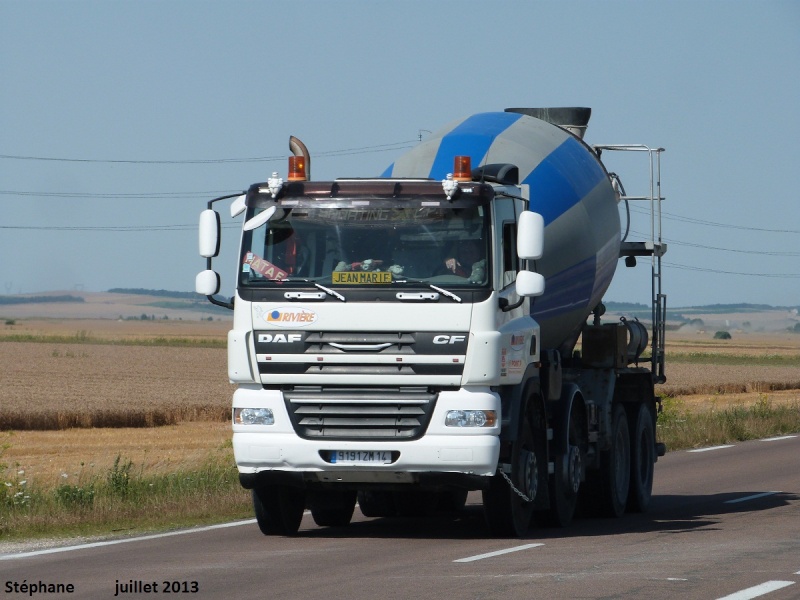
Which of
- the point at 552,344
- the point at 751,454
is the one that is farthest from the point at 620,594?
the point at 751,454

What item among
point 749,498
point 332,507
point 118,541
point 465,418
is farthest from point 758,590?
point 749,498

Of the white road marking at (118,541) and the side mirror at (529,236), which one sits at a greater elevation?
the side mirror at (529,236)

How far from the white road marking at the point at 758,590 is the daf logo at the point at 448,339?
3.14m

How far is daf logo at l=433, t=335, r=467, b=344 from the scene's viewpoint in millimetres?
11789

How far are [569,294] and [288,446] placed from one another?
402 centimetres

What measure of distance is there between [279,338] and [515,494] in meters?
2.50

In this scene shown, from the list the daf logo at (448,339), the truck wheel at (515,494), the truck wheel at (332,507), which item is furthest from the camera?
the truck wheel at (332,507)

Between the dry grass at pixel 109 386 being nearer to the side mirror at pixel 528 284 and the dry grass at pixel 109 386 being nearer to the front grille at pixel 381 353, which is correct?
the front grille at pixel 381 353

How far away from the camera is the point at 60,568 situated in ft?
35.4

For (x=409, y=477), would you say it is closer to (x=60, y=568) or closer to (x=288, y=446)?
(x=288, y=446)

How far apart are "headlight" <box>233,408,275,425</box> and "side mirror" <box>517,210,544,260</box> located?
2439mm

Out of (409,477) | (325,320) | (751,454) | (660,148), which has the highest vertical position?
(660,148)

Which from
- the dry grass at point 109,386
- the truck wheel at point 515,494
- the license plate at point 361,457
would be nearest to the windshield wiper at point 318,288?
the license plate at point 361,457

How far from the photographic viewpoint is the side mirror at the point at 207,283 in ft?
40.1
